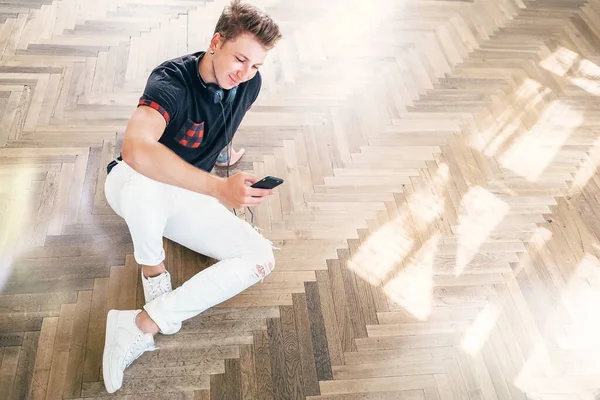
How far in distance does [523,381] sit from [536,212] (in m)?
0.81

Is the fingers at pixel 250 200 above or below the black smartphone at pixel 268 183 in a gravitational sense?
below

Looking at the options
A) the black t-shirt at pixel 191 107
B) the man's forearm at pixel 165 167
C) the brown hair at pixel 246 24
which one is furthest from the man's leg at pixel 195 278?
the brown hair at pixel 246 24

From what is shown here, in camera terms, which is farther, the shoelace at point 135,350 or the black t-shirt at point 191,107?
the shoelace at point 135,350

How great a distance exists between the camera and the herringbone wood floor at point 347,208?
1899 millimetres

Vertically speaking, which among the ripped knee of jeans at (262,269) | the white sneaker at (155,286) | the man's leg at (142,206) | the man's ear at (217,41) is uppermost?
the man's ear at (217,41)

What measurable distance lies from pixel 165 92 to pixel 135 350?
86 cm

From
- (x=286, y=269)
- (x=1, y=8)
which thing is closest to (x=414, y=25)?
(x=286, y=269)

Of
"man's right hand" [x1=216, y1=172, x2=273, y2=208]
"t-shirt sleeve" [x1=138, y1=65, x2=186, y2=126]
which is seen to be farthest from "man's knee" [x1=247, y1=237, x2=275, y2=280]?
"t-shirt sleeve" [x1=138, y1=65, x2=186, y2=126]

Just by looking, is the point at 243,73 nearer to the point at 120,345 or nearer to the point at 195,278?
the point at 195,278

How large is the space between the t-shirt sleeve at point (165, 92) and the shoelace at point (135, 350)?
0.74m

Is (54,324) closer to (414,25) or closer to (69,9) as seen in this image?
(69,9)

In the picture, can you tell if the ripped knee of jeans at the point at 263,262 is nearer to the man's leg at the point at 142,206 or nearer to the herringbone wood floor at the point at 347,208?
the herringbone wood floor at the point at 347,208

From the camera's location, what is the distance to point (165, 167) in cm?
147

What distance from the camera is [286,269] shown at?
2135mm
